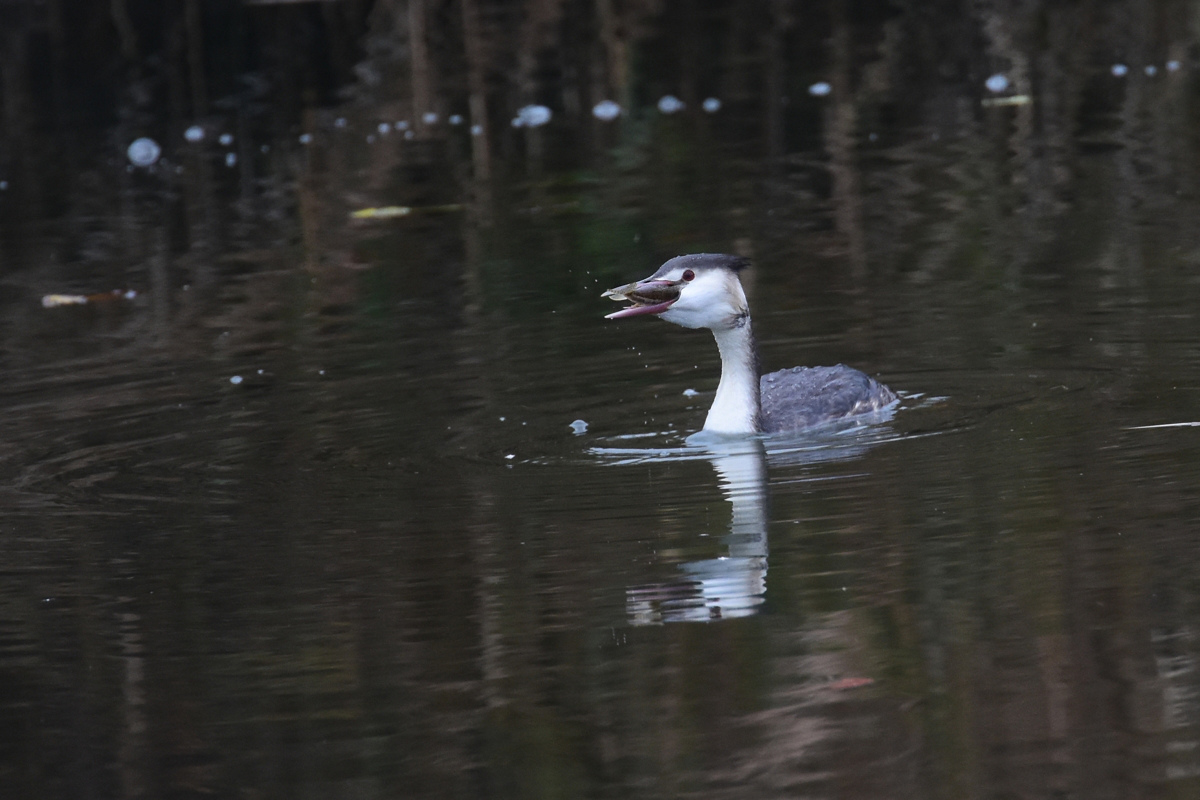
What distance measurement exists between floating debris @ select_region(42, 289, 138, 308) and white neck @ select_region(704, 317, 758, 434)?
18.5 feet

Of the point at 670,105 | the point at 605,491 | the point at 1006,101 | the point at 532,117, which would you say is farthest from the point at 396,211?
the point at 605,491

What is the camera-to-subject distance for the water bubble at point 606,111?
20.4 m

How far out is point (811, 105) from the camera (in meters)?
19.8

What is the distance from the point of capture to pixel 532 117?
2027 cm

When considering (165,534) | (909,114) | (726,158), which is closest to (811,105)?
(909,114)

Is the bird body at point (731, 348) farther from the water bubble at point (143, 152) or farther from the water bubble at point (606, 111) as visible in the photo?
the water bubble at point (143, 152)

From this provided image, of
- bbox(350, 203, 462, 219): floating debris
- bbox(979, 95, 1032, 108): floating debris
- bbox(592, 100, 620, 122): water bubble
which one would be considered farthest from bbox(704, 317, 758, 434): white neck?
bbox(592, 100, 620, 122): water bubble

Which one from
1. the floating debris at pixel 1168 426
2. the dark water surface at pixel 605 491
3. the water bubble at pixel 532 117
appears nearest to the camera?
the dark water surface at pixel 605 491

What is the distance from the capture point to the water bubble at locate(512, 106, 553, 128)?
20.2 metres

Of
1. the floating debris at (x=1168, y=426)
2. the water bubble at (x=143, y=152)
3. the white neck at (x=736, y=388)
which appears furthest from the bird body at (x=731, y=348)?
the water bubble at (x=143, y=152)

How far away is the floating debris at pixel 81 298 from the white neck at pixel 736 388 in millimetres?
5636

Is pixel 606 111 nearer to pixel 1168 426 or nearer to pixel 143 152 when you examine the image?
pixel 143 152

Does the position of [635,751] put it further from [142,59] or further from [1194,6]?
[142,59]

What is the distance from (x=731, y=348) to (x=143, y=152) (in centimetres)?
1230
